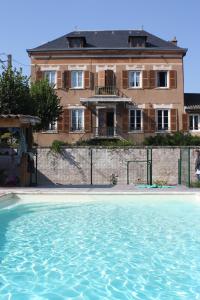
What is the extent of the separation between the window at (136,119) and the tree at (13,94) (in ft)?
39.2

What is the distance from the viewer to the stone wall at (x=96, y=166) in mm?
22562

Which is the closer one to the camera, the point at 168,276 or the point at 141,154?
the point at 168,276

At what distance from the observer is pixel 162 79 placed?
119 feet

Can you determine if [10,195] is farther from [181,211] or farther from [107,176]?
[107,176]

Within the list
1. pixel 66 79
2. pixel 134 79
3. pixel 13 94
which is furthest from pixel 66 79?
pixel 13 94

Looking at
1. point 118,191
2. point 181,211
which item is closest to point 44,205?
point 118,191

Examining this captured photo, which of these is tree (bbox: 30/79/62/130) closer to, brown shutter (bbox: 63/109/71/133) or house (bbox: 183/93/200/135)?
brown shutter (bbox: 63/109/71/133)

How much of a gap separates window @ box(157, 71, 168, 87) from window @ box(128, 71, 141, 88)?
1536 mm

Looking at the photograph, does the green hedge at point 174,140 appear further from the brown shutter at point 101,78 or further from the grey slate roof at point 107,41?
the grey slate roof at point 107,41

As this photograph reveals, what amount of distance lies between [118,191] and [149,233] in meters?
7.07

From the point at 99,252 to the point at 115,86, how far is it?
2821cm

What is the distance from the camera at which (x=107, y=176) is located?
22641mm

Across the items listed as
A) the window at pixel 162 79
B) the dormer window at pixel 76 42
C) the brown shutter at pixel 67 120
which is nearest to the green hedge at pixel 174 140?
the window at pixel 162 79

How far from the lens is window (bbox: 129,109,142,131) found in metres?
35.7
